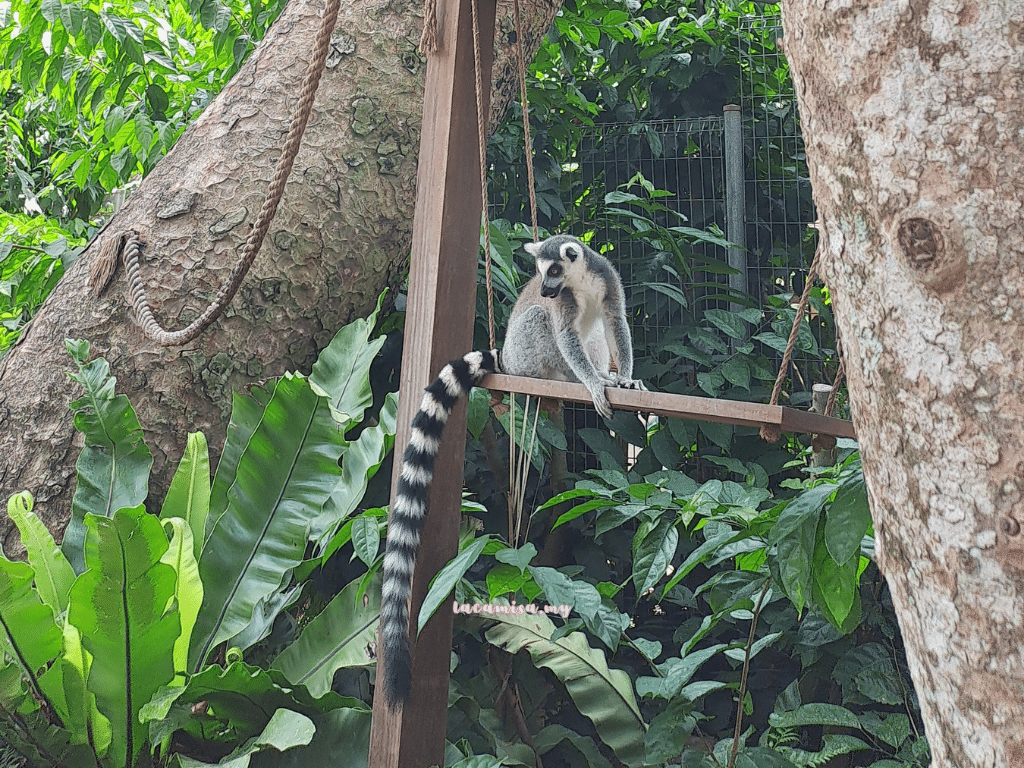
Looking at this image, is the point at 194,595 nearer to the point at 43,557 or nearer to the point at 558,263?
the point at 43,557

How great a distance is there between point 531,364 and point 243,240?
1191 millimetres

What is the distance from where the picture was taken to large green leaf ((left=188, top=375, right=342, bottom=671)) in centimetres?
249

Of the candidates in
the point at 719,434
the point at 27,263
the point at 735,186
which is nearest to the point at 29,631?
the point at 27,263

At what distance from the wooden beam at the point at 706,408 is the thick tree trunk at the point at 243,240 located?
150 cm

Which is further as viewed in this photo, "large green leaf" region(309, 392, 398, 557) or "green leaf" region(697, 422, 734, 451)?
"green leaf" region(697, 422, 734, 451)

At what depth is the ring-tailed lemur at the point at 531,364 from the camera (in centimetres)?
202

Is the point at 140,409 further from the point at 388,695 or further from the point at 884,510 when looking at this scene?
the point at 884,510

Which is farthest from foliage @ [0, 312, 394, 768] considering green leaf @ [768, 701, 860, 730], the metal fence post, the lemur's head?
the metal fence post

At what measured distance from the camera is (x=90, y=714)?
2174 millimetres

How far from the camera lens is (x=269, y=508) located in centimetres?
255

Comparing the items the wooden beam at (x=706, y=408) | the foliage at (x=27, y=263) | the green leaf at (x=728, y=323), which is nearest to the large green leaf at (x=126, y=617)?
the wooden beam at (x=706, y=408)

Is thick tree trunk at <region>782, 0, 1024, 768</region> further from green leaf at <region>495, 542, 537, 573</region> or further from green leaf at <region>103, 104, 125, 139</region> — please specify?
green leaf at <region>103, 104, 125, 139</region>

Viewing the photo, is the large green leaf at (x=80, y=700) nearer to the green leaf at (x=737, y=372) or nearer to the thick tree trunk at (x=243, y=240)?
the thick tree trunk at (x=243, y=240)

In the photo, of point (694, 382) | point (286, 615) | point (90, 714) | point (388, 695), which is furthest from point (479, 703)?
point (694, 382)
